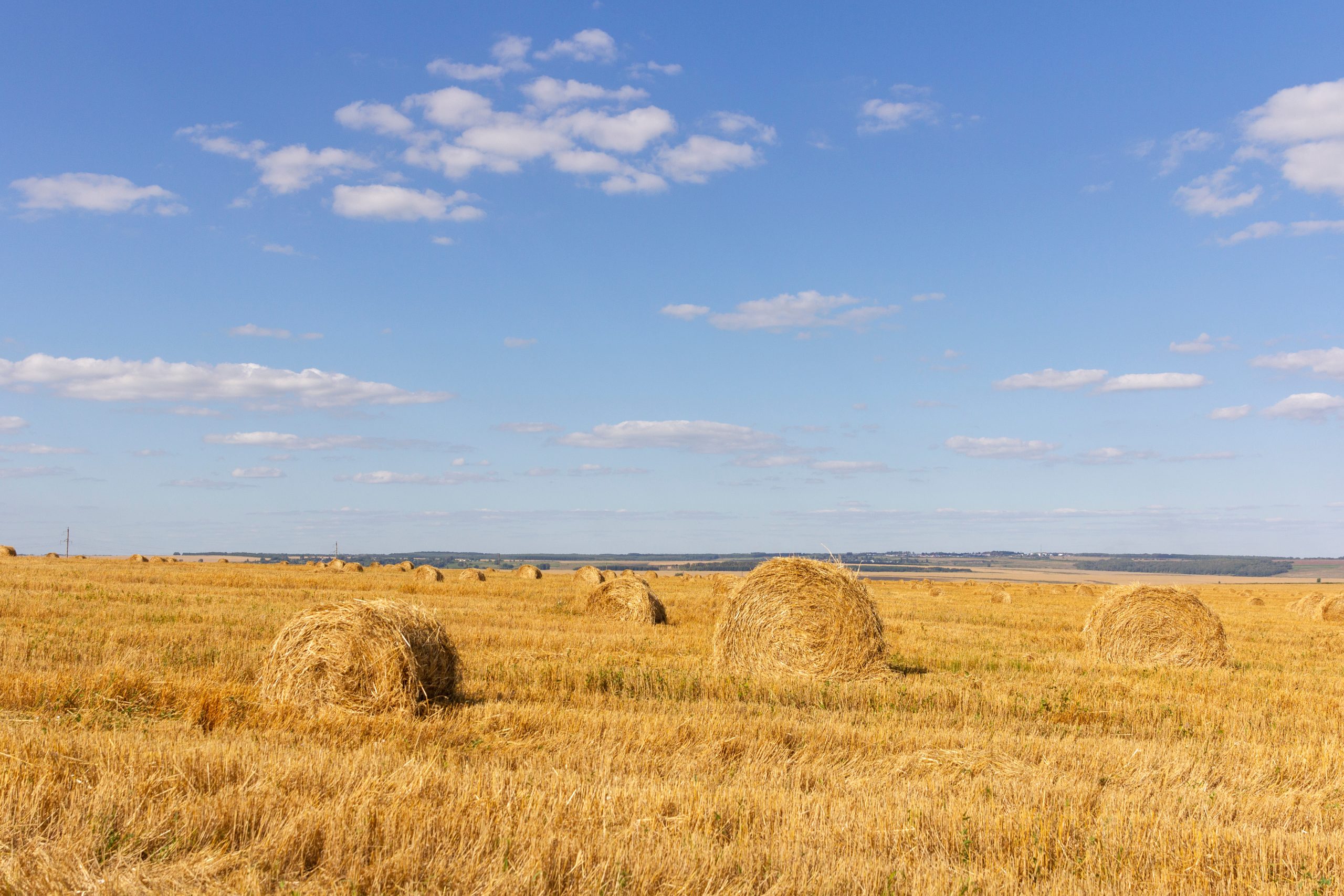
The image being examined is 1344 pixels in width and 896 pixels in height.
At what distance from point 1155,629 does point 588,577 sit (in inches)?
918

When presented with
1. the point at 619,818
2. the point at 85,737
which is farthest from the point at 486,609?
the point at 619,818

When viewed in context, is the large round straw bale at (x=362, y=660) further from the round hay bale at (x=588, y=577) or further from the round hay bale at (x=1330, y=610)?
the round hay bale at (x=1330, y=610)

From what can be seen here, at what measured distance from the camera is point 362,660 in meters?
9.48

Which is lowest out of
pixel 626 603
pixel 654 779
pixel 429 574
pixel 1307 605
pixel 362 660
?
pixel 1307 605

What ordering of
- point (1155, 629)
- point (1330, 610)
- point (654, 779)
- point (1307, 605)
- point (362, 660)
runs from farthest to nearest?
point (1307, 605) < point (1330, 610) < point (1155, 629) < point (362, 660) < point (654, 779)

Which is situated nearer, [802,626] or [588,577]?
[802,626]

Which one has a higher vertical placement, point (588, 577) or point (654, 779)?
point (654, 779)

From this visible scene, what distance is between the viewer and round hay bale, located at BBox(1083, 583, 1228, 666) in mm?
16891

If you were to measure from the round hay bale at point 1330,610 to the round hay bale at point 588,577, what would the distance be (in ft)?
84.3

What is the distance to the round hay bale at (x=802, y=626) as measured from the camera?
13.2 m

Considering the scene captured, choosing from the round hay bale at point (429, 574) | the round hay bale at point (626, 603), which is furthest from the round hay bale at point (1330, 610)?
the round hay bale at point (429, 574)

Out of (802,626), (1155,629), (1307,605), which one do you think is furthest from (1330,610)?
(802,626)

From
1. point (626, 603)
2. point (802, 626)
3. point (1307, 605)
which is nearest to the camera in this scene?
point (802, 626)

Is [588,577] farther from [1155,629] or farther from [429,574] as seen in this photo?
[1155,629]
